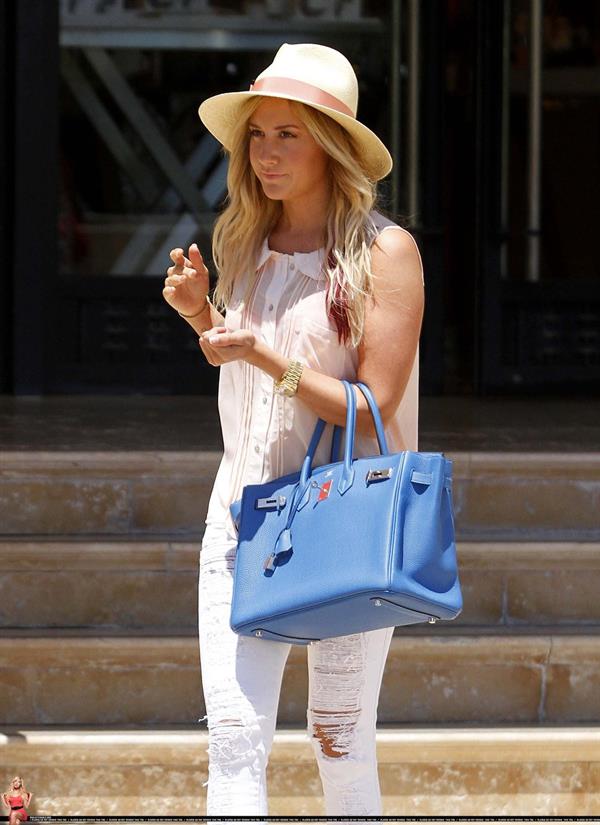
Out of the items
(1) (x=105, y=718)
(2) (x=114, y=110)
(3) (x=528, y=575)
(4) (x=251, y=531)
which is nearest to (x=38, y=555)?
(1) (x=105, y=718)

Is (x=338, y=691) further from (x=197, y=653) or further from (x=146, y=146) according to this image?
(x=146, y=146)

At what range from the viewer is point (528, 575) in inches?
194

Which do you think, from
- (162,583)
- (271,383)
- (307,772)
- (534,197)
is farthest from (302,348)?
(534,197)

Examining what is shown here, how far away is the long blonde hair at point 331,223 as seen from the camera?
3.07 metres

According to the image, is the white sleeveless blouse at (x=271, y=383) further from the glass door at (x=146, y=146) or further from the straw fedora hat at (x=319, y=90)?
the glass door at (x=146, y=146)

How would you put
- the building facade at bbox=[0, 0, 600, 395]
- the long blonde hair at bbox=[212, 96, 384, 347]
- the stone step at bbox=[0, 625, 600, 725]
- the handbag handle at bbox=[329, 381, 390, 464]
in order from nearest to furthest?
the handbag handle at bbox=[329, 381, 390, 464] → the long blonde hair at bbox=[212, 96, 384, 347] → the stone step at bbox=[0, 625, 600, 725] → the building facade at bbox=[0, 0, 600, 395]

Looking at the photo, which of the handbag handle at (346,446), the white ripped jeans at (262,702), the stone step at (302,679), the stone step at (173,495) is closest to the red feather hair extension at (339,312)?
the handbag handle at (346,446)

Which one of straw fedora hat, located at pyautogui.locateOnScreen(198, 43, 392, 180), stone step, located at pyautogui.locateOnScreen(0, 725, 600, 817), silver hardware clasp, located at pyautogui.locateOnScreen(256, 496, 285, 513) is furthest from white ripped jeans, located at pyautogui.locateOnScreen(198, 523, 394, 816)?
stone step, located at pyautogui.locateOnScreen(0, 725, 600, 817)

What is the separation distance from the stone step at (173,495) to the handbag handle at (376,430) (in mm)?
2087

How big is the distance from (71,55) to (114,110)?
13.5 inches

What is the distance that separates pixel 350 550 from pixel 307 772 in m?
1.73

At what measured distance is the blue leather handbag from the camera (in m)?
2.80

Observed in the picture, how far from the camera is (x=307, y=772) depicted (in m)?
4.39

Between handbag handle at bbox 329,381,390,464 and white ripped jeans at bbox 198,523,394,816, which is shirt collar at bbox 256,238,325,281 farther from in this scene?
white ripped jeans at bbox 198,523,394,816
